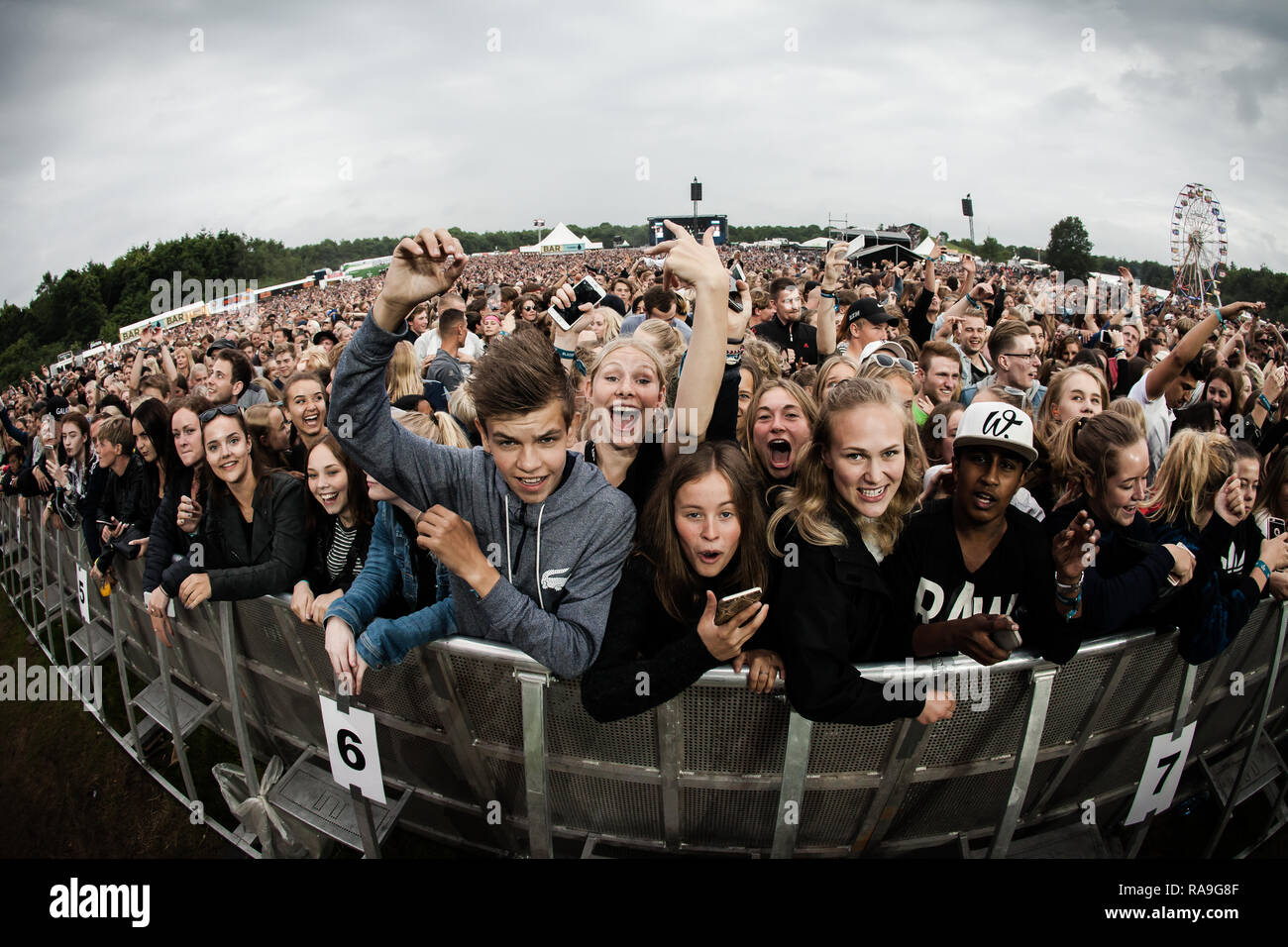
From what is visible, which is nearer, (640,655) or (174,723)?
(640,655)

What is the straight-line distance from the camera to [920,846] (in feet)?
8.69

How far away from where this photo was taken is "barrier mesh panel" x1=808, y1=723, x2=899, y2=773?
7.48ft

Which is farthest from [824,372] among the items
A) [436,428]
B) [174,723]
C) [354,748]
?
[174,723]

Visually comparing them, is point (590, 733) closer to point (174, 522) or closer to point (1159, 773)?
point (1159, 773)

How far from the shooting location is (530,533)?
228cm

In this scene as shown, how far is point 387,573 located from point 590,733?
1104 millimetres

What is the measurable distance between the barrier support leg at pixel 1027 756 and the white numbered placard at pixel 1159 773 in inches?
24.5

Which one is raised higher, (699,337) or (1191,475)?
(699,337)

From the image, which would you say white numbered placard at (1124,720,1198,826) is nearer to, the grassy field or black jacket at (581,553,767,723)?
black jacket at (581,553,767,723)

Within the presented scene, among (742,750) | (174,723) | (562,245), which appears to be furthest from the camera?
(562,245)

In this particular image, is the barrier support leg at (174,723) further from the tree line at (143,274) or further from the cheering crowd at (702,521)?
the tree line at (143,274)
